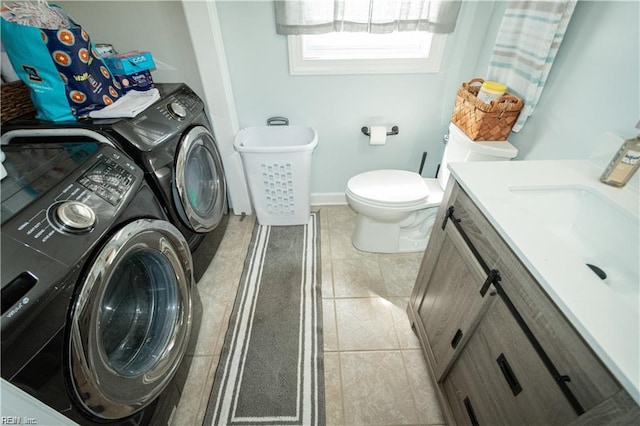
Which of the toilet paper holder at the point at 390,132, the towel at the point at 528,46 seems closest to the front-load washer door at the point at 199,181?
the toilet paper holder at the point at 390,132

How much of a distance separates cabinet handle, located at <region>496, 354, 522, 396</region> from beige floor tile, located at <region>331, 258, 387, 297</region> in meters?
0.87

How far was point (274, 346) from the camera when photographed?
4.36 ft

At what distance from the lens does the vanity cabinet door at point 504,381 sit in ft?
1.90

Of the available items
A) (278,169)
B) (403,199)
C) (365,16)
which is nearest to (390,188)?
(403,199)

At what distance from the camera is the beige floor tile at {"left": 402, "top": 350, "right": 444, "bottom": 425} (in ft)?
3.64

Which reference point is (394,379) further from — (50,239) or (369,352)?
(50,239)

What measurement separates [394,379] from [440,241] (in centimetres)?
67

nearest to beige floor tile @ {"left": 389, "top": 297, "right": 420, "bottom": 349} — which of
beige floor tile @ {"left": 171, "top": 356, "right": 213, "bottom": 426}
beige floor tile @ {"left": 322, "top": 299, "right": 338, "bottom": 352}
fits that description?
beige floor tile @ {"left": 322, "top": 299, "right": 338, "bottom": 352}

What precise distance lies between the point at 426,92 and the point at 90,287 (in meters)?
1.93

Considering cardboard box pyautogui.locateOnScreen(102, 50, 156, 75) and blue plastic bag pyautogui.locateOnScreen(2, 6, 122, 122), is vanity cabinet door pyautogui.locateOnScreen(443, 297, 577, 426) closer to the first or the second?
blue plastic bag pyautogui.locateOnScreen(2, 6, 122, 122)

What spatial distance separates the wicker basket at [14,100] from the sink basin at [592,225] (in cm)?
181

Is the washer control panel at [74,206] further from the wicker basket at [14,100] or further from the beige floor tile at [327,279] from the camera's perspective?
the beige floor tile at [327,279]

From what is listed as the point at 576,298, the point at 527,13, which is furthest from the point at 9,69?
the point at 527,13

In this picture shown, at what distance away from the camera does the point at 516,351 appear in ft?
2.15
